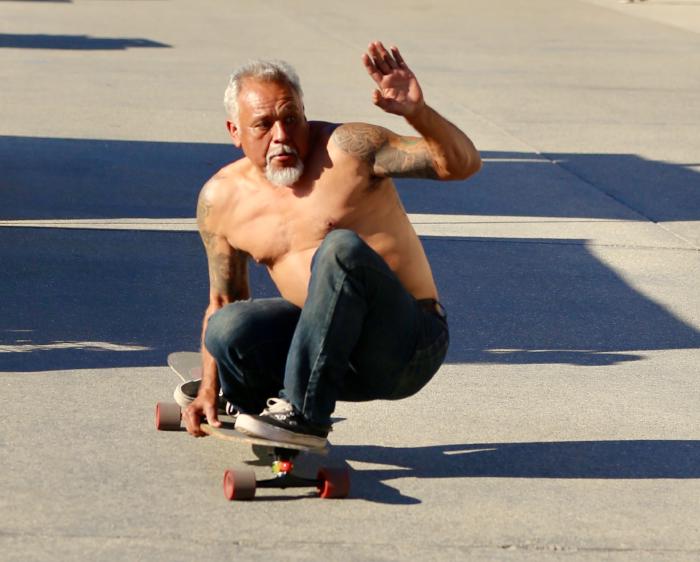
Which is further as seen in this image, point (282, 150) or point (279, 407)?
point (282, 150)

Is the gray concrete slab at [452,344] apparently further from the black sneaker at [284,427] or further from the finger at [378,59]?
the finger at [378,59]

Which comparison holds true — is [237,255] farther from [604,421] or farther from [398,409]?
[604,421]

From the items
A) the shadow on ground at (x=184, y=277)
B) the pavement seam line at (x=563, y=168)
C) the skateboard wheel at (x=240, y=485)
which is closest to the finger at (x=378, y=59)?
the skateboard wheel at (x=240, y=485)

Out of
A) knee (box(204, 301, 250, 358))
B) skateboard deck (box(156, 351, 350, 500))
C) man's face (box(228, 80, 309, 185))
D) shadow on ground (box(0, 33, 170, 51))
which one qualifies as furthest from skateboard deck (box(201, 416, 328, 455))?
shadow on ground (box(0, 33, 170, 51))

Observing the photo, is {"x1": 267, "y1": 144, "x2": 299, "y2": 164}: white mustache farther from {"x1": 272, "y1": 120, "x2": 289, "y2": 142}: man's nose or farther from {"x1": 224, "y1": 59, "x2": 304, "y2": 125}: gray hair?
{"x1": 224, "y1": 59, "x2": 304, "y2": 125}: gray hair

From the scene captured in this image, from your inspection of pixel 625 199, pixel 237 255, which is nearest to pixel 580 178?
pixel 625 199

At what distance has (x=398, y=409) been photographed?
576cm

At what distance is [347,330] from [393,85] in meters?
0.71

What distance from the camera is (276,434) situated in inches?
181

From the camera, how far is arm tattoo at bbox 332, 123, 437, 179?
15.3 feet

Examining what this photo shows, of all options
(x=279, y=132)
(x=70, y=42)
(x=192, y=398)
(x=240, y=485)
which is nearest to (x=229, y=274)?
(x=192, y=398)

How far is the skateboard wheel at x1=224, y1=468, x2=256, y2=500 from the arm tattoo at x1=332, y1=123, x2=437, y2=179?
100 cm

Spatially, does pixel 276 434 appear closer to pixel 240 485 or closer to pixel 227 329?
pixel 240 485

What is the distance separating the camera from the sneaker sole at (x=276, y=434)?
181 inches
